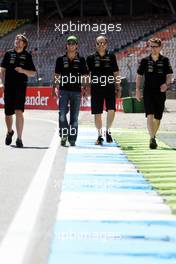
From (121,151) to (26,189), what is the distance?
3.67 m

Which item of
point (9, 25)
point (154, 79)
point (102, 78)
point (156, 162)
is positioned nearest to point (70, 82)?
point (102, 78)

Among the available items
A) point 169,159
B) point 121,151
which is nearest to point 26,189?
point 169,159

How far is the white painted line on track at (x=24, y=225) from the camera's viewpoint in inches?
131

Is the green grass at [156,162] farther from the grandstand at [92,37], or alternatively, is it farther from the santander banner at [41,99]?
the grandstand at [92,37]

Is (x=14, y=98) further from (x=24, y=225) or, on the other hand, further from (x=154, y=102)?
(x=24, y=225)

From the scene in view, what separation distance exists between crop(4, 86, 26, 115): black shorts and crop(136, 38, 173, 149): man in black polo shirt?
5.75 ft

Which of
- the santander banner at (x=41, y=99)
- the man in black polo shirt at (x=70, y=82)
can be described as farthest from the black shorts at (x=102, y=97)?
the santander banner at (x=41, y=99)

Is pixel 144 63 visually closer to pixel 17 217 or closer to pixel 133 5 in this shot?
pixel 17 217

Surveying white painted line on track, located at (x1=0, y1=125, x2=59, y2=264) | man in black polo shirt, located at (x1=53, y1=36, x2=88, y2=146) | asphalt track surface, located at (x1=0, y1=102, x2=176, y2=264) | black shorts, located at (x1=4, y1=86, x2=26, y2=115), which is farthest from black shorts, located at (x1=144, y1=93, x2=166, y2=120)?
white painted line on track, located at (x1=0, y1=125, x2=59, y2=264)

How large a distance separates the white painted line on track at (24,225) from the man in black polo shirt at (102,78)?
343 cm

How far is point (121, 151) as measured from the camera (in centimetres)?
899

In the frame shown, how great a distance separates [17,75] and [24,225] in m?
5.79

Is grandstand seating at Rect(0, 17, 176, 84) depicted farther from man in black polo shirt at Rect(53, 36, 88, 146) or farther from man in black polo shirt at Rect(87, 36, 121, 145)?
man in black polo shirt at Rect(53, 36, 88, 146)

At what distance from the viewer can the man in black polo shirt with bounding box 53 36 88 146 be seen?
31.5 feet
